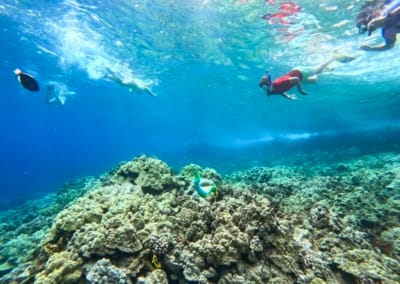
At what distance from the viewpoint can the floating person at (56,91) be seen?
1371 inches

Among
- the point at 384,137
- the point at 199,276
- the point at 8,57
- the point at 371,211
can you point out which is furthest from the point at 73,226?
the point at 384,137

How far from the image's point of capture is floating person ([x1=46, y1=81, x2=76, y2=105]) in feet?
114

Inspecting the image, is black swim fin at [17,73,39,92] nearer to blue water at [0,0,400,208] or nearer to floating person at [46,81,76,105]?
blue water at [0,0,400,208]

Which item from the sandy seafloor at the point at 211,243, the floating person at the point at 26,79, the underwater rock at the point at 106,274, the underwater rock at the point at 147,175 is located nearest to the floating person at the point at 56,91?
the underwater rock at the point at 147,175

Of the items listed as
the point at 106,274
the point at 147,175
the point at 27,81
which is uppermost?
the point at 27,81

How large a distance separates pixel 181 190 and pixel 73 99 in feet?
150

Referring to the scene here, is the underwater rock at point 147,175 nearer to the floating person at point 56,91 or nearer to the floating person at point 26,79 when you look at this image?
the floating person at point 26,79

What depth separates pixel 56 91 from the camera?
39531 millimetres

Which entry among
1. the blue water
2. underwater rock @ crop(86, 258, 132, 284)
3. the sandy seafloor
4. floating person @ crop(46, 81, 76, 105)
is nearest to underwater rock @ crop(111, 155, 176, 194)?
the sandy seafloor

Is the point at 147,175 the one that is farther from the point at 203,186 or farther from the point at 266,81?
the point at 266,81

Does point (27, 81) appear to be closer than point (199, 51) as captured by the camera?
Yes

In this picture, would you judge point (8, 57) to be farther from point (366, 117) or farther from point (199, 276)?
point (366, 117)

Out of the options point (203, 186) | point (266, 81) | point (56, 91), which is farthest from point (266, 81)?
point (56, 91)

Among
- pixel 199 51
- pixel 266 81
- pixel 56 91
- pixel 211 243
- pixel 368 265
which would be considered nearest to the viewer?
pixel 211 243
